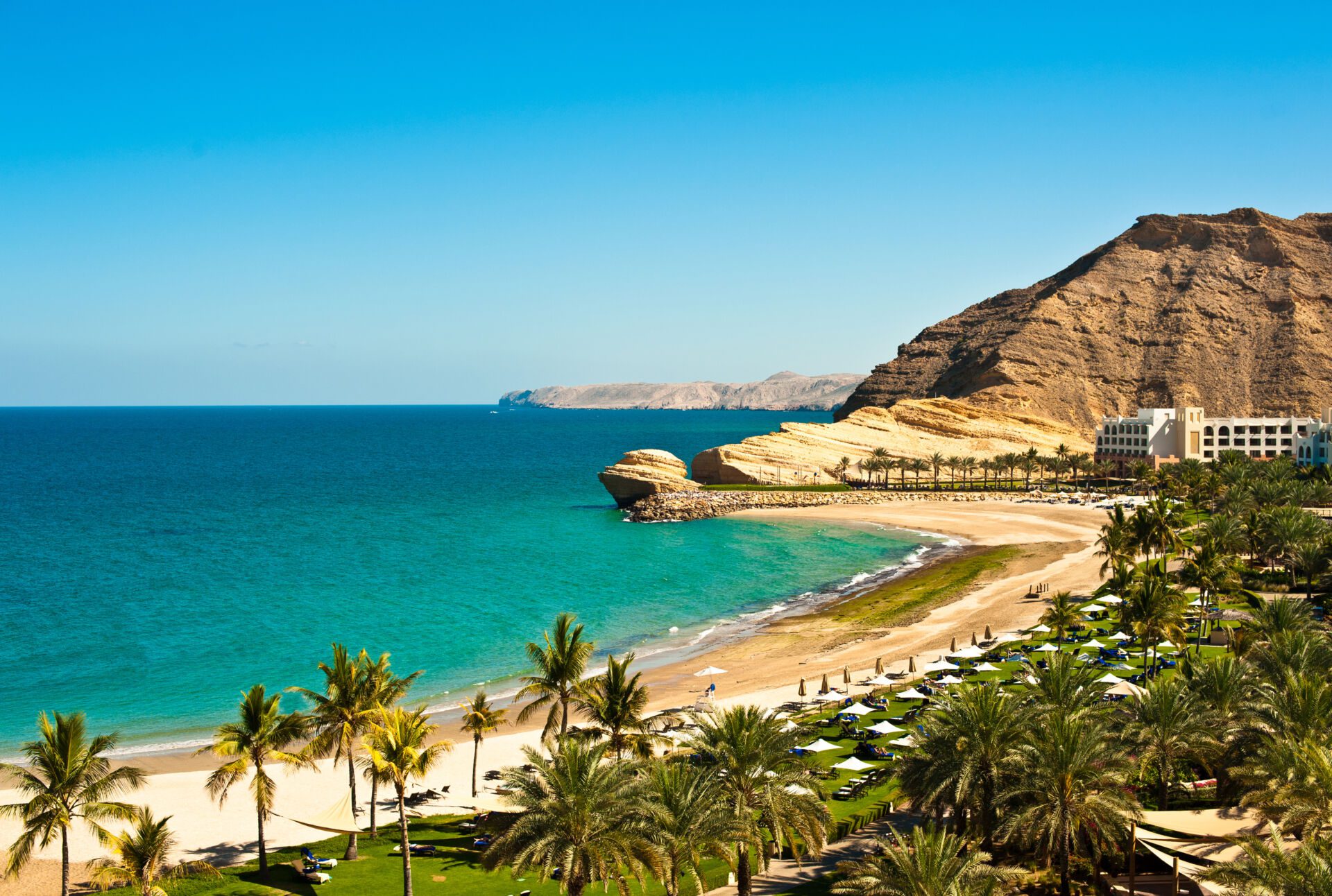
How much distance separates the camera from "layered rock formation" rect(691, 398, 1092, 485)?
125m

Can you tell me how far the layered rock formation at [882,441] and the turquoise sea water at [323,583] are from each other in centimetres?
1847

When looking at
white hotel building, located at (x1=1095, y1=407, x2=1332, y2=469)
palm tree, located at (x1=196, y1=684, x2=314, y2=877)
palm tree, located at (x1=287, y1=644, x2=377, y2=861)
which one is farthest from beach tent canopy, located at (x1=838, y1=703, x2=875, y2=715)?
white hotel building, located at (x1=1095, y1=407, x2=1332, y2=469)

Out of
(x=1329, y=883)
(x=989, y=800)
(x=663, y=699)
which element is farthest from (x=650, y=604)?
(x=1329, y=883)

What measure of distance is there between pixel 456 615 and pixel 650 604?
12834 mm

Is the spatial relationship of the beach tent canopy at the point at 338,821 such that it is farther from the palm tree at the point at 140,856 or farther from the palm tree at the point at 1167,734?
the palm tree at the point at 1167,734

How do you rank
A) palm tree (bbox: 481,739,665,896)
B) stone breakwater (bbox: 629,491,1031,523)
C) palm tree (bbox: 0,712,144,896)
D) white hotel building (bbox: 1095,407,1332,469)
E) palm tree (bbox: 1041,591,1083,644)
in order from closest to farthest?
1. palm tree (bbox: 481,739,665,896)
2. palm tree (bbox: 0,712,144,896)
3. palm tree (bbox: 1041,591,1083,644)
4. stone breakwater (bbox: 629,491,1031,523)
5. white hotel building (bbox: 1095,407,1332,469)

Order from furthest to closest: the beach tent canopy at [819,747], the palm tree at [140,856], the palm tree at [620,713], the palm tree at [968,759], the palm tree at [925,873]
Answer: the beach tent canopy at [819,747]
the palm tree at [620,713]
the palm tree at [140,856]
the palm tree at [968,759]
the palm tree at [925,873]

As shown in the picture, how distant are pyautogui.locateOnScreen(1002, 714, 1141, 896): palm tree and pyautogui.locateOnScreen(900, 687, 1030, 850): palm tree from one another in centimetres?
53

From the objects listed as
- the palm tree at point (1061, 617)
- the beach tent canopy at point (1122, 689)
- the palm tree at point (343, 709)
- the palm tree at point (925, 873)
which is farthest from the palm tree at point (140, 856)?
the palm tree at point (1061, 617)

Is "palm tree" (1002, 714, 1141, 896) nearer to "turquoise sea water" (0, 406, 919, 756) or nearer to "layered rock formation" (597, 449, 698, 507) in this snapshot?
"turquoise sea water" (0, 406, 919, 756)

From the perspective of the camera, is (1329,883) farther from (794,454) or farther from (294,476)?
(294,476)

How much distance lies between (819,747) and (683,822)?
14976 mm

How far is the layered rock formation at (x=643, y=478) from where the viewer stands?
115 metres

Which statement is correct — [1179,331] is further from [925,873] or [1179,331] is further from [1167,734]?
[925,873]
